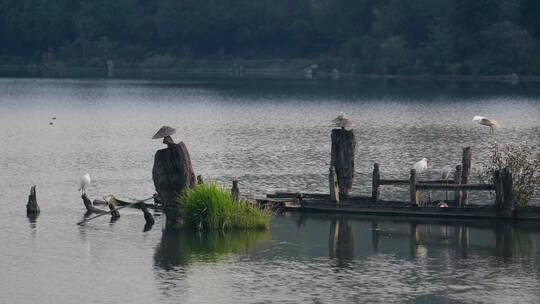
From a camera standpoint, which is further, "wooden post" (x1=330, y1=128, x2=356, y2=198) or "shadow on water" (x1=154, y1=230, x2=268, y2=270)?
"wooden post" (x1=330, y1=128, x2=356, y2=198)

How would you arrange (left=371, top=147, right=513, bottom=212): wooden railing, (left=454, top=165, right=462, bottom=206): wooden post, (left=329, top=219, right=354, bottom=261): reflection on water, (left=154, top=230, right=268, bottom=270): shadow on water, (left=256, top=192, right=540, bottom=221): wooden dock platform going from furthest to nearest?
(left=454, top=165, right=462, bottom=206): wooden post, (left=256, top=192, right=540, bottom=221): wooden dock platform, (left=371, top=147, right=513, bottom=212): wooden railing, (left=329, top=219, right=354, bottom=261): reflection on water, (left=154, top=230, right=268, bottom=270): shadow on water

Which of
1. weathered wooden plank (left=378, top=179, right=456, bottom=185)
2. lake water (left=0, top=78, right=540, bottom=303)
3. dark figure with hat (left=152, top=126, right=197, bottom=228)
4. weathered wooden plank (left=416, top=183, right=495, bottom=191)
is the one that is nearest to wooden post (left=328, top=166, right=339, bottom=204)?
lake water (left=0, top=78, right=540, bottom=303)

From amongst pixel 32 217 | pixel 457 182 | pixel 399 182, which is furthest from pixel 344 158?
pixel 32 217

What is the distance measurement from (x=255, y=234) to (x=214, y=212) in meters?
1.69

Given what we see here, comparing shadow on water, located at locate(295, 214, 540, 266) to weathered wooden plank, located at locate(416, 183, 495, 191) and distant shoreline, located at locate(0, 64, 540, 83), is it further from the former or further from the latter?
distant shoreline, located at locate(0, 64, 540, 83)

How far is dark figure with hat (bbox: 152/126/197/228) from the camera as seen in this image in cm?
4319

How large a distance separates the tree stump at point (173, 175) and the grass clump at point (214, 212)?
60cm

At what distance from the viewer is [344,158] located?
155 ft

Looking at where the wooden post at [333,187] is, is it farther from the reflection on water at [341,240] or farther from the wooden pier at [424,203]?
the reflection on water at [341,240]

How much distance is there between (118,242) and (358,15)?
15069 centimetres

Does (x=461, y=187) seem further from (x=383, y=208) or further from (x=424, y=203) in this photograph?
(x=383, y=208)

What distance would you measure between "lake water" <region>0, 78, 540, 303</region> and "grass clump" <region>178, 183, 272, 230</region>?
2.30 feet

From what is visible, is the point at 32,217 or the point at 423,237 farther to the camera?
the point at 32,217

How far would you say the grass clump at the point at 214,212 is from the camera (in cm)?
4216
